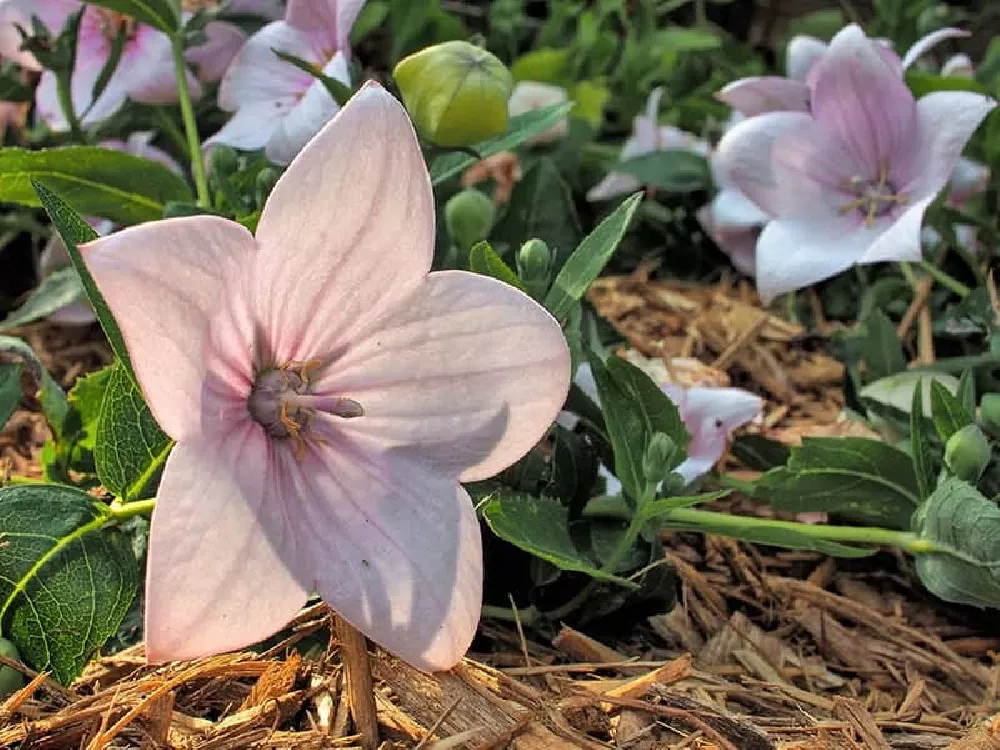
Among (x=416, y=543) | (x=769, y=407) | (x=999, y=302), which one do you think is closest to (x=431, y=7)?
(x=769, y=407)

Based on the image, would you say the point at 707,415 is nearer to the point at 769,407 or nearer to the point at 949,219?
the point at 769,407

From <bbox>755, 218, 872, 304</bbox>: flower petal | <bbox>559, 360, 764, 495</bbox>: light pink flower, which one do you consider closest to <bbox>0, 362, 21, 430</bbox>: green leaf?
<bbox>559, 360, 764, 495</bbox>: light pink flower

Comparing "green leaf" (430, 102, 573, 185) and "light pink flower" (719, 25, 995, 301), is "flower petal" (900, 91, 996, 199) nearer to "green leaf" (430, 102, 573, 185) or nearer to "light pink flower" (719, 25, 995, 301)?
"light pink flower" (719, 25, 995, 301)

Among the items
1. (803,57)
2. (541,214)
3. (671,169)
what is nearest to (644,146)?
(671,169)

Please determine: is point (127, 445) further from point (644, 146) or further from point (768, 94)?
point (644, 146)

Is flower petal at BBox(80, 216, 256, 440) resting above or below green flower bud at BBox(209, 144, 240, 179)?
above

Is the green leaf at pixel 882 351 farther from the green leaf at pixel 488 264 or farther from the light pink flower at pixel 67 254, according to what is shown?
the light pink flower at pixel 67 254
